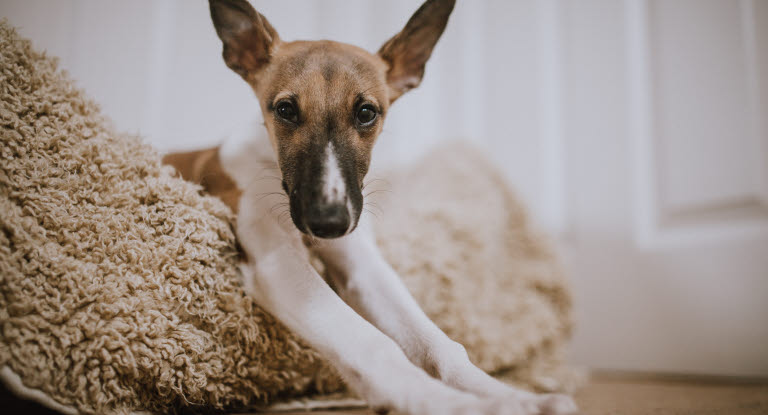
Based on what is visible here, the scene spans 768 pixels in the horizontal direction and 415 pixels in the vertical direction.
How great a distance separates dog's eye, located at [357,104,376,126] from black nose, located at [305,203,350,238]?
0.33m

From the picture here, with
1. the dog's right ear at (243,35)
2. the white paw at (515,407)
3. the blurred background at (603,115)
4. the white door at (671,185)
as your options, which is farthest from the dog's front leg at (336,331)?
the white door at (671,185)

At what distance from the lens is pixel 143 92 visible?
5.66 feet

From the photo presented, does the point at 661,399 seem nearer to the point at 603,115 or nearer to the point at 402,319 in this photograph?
the point at 402,319

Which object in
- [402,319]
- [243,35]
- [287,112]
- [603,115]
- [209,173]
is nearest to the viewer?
[402,319]

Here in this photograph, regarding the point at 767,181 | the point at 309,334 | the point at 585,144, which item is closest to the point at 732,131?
the point at 767,181

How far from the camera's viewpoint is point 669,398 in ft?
4.59

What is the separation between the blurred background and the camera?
5.01 feet

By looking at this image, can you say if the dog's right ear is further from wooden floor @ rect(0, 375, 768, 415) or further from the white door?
the white door

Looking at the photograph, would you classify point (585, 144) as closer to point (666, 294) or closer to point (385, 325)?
point (666, 294)

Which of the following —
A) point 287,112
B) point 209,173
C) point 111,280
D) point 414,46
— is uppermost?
point 414,46

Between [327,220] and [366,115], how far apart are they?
0.39m

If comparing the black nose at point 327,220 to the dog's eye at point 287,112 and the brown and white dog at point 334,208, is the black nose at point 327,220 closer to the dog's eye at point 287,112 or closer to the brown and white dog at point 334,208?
the brown and white dog at point 334,208

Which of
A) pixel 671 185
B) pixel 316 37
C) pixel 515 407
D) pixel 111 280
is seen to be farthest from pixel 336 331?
pixel 671 185

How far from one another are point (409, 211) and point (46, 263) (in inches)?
44.5
